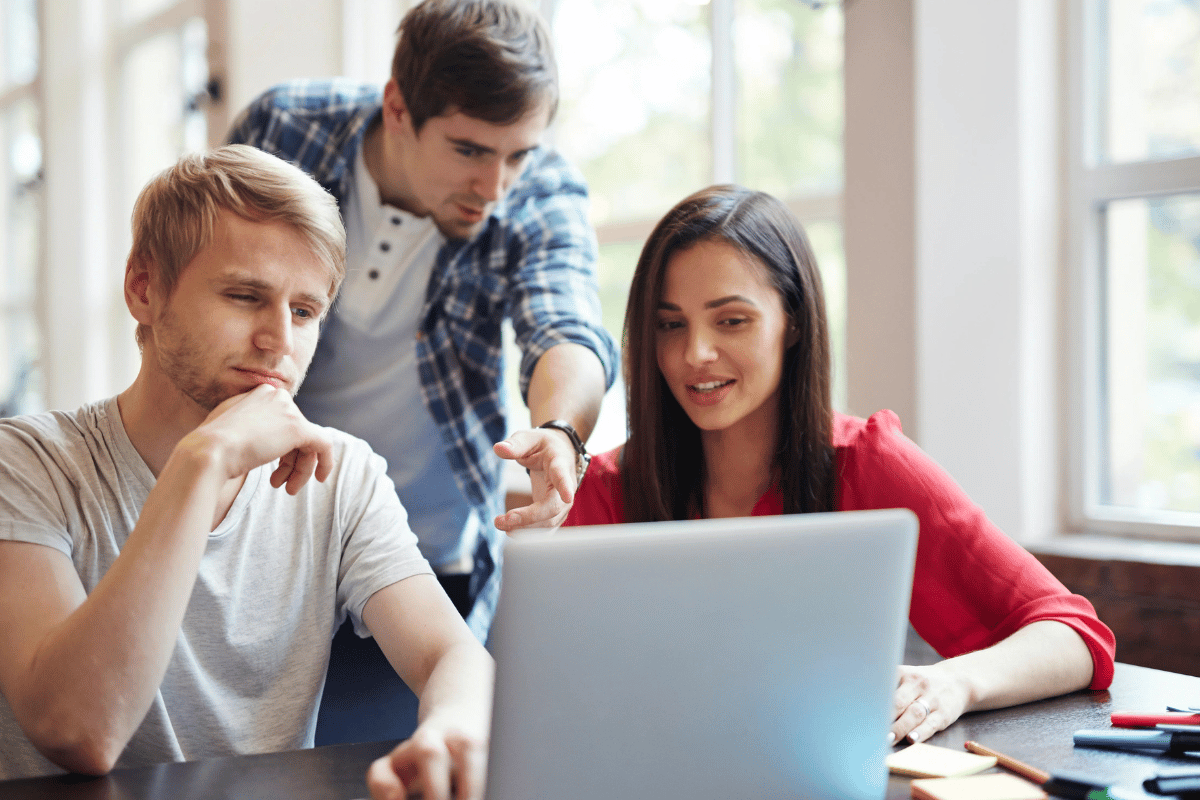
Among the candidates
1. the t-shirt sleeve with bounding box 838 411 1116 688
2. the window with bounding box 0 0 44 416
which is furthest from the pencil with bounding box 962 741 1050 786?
the window with bounding box 0 0 44 416

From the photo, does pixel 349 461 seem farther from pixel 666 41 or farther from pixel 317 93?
pixel 666 41

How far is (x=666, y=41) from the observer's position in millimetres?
3166

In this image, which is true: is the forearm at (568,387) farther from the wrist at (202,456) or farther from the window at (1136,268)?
the window at (1136,268)

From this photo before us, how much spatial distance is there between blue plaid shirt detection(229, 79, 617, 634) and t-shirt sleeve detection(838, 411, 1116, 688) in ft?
1.58

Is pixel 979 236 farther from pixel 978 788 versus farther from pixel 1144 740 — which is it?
pixel 978 788

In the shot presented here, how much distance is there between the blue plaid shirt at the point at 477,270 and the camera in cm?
184

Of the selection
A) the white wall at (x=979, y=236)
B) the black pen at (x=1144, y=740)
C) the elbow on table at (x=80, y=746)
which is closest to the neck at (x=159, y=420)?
the elbow on table at (x=80, y=746)

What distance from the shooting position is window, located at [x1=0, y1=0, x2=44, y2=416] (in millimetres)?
5707

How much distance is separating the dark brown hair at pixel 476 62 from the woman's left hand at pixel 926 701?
1048mm

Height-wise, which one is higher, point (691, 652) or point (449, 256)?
point (449, 256)

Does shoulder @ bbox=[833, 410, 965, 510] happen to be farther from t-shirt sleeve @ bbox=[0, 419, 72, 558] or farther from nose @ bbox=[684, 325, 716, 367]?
t-shirt sleeve @ bbox=[0, 419, 72, 558]

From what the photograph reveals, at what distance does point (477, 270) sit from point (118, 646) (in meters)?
1.05

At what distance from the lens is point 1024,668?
1.16 meters

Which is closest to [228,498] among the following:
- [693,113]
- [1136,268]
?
[1136,268]
